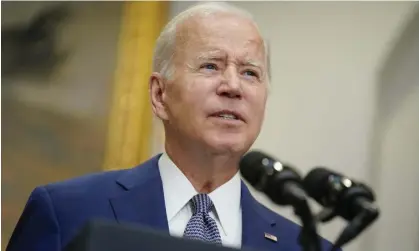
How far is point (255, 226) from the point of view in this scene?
4.62 ft

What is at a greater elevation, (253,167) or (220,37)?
(220,37)

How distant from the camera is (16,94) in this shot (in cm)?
227

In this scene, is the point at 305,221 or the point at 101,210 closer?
the point at 305,221

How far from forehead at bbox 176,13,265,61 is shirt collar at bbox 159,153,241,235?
209mm

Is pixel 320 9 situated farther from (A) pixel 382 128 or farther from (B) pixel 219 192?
(B) pixel 219 192

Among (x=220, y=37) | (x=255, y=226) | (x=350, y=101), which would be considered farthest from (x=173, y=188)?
(x=350, y=101)

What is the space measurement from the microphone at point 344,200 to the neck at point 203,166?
417mm

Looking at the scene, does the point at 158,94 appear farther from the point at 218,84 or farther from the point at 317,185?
the point at 317,185

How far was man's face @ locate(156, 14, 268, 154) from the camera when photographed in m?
1.36

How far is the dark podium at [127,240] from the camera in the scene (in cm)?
81

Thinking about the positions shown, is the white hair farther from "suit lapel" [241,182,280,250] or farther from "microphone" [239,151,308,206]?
"microphone" [239,151,308,206]

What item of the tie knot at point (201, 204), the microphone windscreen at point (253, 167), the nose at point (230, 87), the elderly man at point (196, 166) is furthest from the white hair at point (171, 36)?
the microphone windscreen at point (253, 167)

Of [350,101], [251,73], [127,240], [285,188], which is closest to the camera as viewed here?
[127,240]

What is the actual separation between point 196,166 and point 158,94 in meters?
0.16
